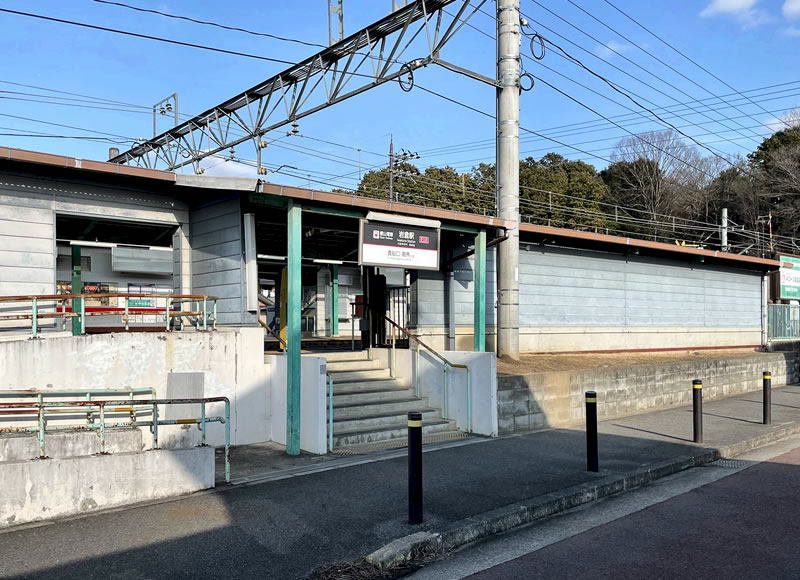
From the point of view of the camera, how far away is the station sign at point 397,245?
10.8 m

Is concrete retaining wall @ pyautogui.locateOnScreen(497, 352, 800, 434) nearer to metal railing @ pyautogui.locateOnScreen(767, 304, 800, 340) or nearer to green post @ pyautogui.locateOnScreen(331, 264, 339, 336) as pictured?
metal railing @ pyautogui.locateOnScreen(767, 304, 800, 340)

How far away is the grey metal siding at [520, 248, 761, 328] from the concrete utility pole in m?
2.42

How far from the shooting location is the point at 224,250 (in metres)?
11.0

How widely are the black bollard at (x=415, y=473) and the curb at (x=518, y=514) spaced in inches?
13.3

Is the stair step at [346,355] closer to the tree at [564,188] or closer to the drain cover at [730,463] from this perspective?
the drain cover at [730,463]

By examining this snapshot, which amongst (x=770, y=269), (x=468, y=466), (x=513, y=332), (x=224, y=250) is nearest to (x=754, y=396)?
(x=513, y=332)

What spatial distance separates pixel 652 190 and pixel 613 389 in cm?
4037

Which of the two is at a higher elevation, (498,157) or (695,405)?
(498,157)

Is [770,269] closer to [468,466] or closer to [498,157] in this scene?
[498,157]

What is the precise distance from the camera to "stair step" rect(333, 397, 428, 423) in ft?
34.3

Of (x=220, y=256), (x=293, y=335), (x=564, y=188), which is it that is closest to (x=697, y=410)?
(x=293, y=335)

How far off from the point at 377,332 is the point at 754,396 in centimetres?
1145

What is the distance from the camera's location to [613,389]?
1361 cm

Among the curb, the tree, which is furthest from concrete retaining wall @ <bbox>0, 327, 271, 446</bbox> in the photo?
the tree
